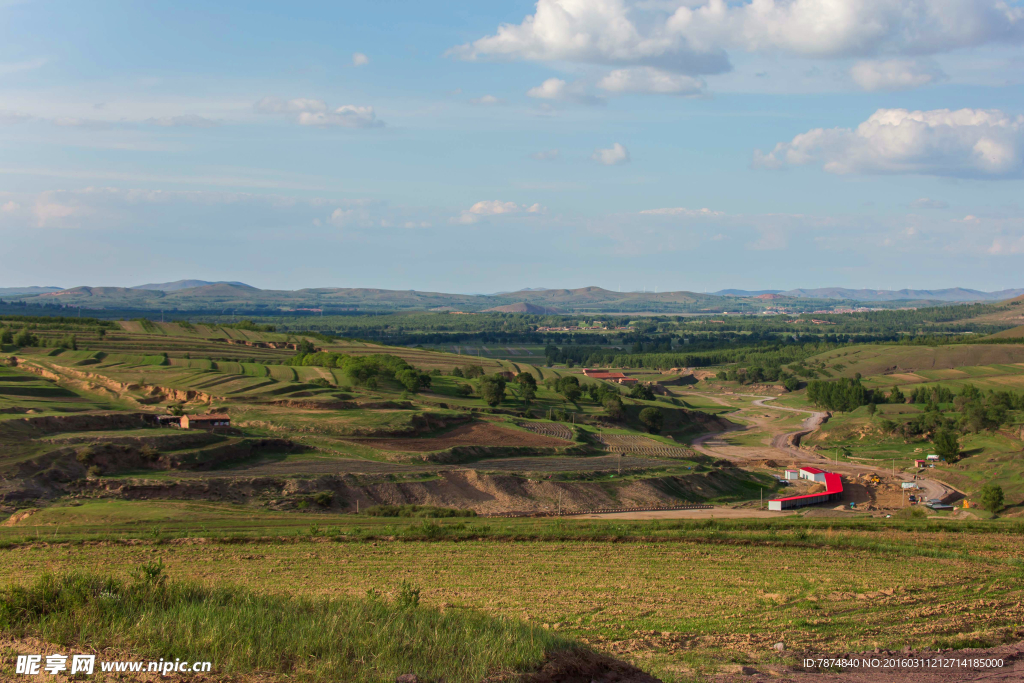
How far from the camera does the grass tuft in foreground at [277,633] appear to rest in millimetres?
12617

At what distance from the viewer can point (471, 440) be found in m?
77.1

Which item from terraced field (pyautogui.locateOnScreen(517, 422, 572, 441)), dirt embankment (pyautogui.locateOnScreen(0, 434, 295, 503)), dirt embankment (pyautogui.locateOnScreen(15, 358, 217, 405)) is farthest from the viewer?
terraced field (pyautogui.locateOnScreen(517, 422, 572, 441))

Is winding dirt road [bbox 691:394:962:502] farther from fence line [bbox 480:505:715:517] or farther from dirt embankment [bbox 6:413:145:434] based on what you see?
dirt embankment [bbox 6:413:145:434]

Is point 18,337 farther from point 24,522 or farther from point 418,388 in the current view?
point 24,522

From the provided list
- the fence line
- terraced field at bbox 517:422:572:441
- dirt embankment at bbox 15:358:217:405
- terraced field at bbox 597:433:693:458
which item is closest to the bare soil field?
terraced field at bbox 517:422:572:441

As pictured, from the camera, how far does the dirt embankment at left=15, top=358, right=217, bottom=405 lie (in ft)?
275

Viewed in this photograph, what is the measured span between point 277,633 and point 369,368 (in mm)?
97085

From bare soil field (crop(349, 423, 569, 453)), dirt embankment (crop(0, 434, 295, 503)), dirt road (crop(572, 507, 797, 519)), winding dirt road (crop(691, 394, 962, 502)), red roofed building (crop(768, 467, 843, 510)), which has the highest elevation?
dirt embankment (crop(0, 434, 295, 503))

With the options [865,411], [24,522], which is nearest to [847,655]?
[24,522]

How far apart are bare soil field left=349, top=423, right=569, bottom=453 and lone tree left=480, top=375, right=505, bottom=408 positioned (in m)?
18.2

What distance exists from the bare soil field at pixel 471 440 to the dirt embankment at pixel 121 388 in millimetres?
24085

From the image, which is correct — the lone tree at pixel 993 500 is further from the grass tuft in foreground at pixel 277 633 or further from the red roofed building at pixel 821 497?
the grass tuft in foreground at pixel 277 633

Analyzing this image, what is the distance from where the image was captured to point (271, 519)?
42781mm

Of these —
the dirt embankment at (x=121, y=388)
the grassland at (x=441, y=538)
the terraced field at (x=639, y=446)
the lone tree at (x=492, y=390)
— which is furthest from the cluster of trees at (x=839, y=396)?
the dirt embankment at (x=121, y=388)
